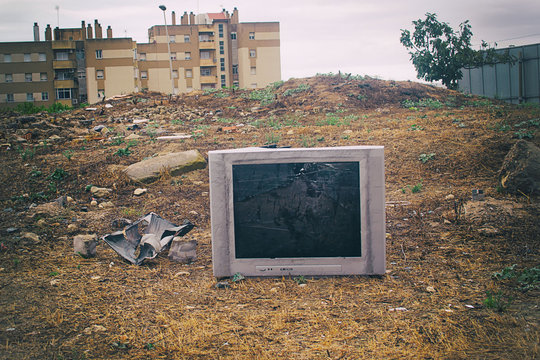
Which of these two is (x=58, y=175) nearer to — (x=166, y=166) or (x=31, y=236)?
(x=166, y=166)

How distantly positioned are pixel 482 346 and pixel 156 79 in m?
48.2

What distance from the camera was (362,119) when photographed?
11.6 metres

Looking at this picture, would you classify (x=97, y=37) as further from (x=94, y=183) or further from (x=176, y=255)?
(x=176, y=255)

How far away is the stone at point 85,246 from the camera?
4.05 metres

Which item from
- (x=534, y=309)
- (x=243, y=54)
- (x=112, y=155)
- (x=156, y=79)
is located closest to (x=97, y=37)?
(x=156, y=79)

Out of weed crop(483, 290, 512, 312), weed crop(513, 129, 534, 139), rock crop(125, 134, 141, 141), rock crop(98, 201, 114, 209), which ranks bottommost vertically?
weed crop(483, 290, 512, 312)

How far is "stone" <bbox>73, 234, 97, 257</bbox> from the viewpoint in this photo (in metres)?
4.05

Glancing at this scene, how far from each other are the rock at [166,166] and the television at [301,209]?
4.04 m

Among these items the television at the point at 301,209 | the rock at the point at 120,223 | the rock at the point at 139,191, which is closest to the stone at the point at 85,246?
the rock at the point at 120,223

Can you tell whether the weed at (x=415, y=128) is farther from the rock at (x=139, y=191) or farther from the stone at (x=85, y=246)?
the stone at (x=85, y=246)

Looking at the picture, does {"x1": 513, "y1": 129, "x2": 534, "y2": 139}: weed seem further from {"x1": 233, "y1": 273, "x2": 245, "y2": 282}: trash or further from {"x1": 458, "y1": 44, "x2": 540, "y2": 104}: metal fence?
{"x1": 458, "y1": 44, "x2": 540, "y2": 104}: metal fence

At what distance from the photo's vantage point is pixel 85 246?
4051 millimetres

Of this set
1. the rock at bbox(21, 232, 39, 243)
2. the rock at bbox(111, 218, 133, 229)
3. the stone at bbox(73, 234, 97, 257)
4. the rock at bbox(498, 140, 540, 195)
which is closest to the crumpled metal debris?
the stone at bbox(73, 234, 97, 257)

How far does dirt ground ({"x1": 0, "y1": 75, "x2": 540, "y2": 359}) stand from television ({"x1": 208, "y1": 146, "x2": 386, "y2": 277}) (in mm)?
201
